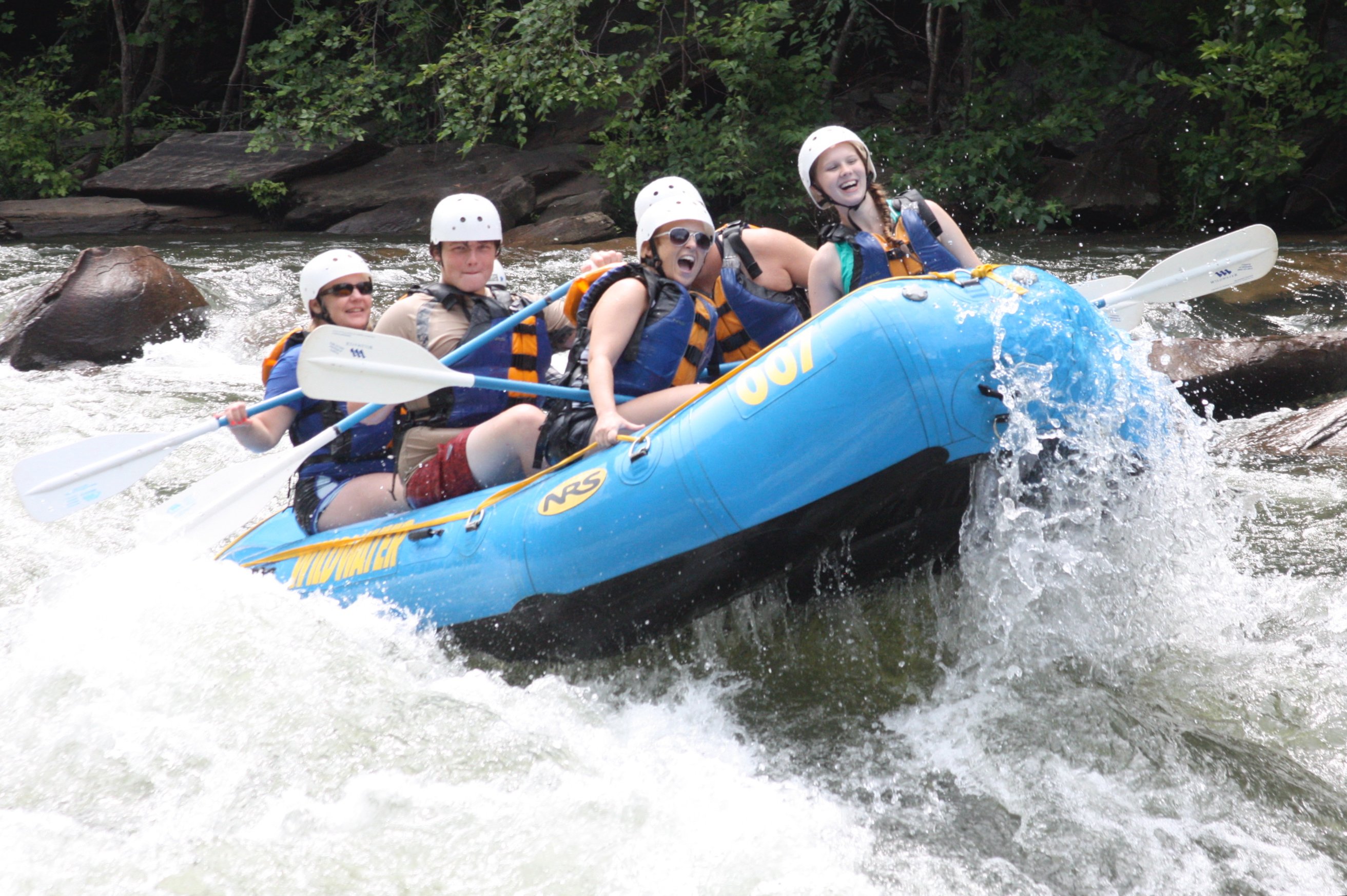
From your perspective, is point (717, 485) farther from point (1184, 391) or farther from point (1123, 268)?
point (1123, 268)

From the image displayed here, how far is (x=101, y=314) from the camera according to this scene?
23.9 ft

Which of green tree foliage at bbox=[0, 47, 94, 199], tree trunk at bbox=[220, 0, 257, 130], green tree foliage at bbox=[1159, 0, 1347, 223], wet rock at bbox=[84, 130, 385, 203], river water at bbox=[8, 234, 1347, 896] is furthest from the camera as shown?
tree trunk at bbox=[220, 0, 257, 130]

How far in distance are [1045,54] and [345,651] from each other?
361 inches

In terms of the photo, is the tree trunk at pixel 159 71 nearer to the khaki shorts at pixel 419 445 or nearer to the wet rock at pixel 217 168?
the wet rock at pixel 217 168

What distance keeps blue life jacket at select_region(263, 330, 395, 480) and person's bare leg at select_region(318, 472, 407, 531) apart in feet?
0.31

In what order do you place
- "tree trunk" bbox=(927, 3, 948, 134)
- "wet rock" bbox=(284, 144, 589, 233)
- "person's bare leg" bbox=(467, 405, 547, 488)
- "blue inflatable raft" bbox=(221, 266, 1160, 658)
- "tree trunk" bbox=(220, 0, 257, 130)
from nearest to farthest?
"blue inflatable raft" bbox=(221, 266, 1160, 658), "person's bare leg" bbox=(467, 405, 547, 488), "tree trunk" bbox=(927, 3, 948, 134), "wet rock" bbox=(284, 144, 589, 233), "tree trunk" bbox=(220, 0, 257, 130)

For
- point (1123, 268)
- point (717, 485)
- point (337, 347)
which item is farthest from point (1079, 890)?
point (1123, 268)

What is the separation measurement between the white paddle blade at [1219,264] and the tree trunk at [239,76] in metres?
12.2

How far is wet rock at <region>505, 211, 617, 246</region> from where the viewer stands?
10289mm

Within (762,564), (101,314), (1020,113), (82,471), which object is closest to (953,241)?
(762,564)

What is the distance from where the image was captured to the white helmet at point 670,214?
127 inches

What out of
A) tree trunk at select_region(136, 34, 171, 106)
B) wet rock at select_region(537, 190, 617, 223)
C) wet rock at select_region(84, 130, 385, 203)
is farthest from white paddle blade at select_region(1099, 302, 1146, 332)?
tree trunk at select_region(136, 34, 171, 106)

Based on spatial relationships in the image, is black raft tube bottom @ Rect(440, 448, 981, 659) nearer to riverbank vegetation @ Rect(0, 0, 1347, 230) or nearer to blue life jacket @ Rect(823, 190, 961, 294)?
blue life jacket @ Rect(823, 190, 961, 294)

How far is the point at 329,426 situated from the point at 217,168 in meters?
9.62
